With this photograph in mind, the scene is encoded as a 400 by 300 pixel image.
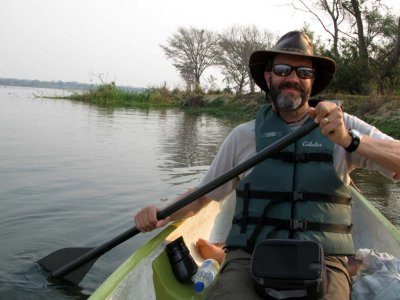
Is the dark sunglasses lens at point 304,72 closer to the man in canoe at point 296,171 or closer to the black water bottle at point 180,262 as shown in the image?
the man in canoe at point 296,171

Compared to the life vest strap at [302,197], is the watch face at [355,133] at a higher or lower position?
higher

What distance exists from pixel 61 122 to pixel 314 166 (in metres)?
13.5

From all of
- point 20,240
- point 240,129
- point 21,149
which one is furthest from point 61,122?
point 240,129

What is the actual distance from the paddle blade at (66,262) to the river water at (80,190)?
3.2 inches

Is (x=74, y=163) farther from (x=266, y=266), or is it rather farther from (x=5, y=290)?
(x=266, y=266)

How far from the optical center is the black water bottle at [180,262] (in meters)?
2.92

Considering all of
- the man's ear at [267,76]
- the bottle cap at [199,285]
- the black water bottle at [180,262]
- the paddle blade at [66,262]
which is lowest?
the paddle blade at [66,262]

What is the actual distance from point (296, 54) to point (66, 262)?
241cm

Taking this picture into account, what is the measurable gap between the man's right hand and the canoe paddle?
0.03 meters

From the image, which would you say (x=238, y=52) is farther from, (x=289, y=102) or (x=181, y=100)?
(x=289, y=102)

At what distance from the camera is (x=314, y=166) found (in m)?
2.53

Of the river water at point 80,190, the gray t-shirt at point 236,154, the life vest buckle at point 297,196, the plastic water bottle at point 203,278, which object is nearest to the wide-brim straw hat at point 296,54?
the gray t-shirt at point 236,154

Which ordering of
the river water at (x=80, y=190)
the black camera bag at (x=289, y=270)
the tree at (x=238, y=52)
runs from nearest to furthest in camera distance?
the black camera bag at (x=289, y=270)
the river water at (x=80, y=190)
the tree at (x=238, y=52)

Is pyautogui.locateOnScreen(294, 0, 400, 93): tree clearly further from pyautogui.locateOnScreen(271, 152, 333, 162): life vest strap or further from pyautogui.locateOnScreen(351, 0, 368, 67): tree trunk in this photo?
pyautogui.locateOnScreen(271, 152, 333, 162): life vest strap
